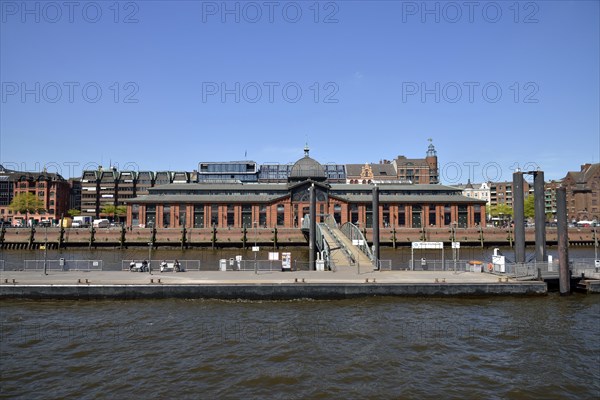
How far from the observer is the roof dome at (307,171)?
11150 cm

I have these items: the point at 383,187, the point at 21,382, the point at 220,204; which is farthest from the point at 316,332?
the point at 383,187

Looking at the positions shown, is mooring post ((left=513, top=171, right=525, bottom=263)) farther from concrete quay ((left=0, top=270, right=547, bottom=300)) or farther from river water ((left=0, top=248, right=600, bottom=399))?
river water ((left=0, top=248, right=600, bottom=399))

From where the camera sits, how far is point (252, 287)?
3419 cm

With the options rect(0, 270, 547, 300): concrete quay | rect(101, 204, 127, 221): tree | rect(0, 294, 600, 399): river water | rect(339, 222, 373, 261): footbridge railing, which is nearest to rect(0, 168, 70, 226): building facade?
rect(101, 204, 127, 221): tree

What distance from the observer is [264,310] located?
31.2m

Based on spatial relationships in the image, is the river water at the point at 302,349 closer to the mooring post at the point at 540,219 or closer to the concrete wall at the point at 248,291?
the concrete wall at the point at 248,291

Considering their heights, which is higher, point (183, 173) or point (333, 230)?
point (183, 173)

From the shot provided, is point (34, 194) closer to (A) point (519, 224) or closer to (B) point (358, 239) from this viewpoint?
(B) point (358, 239)

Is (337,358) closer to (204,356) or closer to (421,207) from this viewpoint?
(204,356)

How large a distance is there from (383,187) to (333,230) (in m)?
47.4

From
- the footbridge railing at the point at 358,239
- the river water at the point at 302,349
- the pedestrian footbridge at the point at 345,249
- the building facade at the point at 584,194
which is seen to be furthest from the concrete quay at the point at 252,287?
the building facade at the point at 584,194

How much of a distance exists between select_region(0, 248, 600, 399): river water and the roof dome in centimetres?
7875

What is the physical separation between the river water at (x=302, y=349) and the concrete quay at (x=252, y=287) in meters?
0.86

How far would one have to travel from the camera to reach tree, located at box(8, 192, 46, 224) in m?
131
